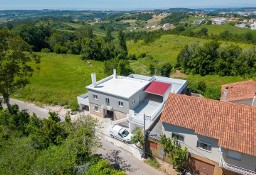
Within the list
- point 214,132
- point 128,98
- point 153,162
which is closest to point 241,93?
point 214,132

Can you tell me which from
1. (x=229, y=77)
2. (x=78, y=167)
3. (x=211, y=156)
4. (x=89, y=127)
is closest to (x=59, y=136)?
(x=89, y=127)

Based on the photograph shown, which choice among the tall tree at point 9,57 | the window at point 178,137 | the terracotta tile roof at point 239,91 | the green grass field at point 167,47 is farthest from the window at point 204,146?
the green grass field at point 167,47

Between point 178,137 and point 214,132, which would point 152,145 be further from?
point 214,132

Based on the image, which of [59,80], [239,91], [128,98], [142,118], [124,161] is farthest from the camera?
[59,80]

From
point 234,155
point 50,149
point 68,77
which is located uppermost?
point 234,155

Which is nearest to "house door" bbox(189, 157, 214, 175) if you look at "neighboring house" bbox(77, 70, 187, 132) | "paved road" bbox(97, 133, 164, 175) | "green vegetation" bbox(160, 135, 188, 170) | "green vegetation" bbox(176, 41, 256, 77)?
"green vegetation" bbox(160, 135, 188, 170)

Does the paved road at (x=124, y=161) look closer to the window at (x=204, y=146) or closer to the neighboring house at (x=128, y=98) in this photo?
the neighboring house at (x=128, y=98)

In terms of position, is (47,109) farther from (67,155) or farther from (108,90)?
(67,155)
